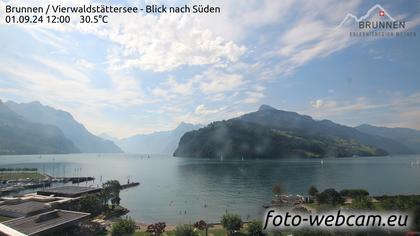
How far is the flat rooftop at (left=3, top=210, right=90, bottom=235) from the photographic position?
5509 cm

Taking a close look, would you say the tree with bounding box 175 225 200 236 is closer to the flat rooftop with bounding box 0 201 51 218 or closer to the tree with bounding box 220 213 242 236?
the tree with bounding box 220 213 242 236

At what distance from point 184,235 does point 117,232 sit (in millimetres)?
13968

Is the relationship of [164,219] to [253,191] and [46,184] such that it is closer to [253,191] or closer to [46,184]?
[253,191]

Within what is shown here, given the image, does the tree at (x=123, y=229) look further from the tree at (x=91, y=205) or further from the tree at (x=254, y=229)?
the tree at (x=91, y=205)

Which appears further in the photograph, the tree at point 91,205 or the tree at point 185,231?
the tree at point 91,205

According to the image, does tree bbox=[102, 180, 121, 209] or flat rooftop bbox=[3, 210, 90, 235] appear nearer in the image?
flat rooftop bbox=[3, 210, 90, 235]

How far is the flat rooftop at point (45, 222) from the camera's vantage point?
55094 millimetres

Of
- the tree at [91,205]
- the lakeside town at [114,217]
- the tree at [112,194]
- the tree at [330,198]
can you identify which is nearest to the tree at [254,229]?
the lakeside town at [114,217]

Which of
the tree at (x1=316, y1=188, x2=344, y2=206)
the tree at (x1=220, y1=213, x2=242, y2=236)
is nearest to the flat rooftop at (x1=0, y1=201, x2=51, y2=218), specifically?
the tree at (x1=220, y1=213, x2=242, y2=236)

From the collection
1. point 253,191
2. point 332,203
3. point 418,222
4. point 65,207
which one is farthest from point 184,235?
point 253,191

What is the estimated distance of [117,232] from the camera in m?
60.4

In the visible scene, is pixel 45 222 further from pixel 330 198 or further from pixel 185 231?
pixel 330 198

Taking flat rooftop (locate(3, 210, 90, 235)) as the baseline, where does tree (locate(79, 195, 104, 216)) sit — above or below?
below

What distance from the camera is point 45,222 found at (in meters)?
60.0
